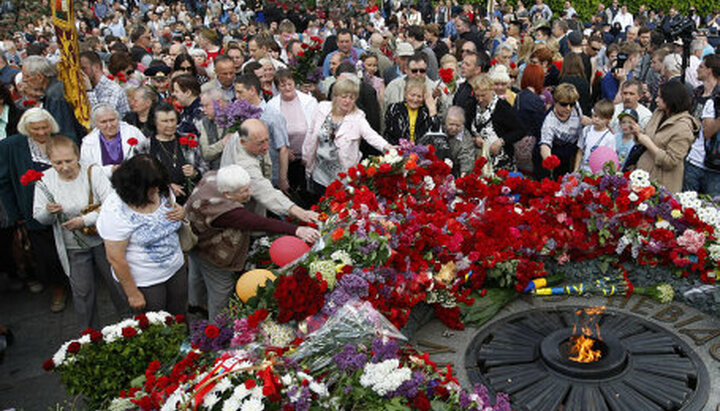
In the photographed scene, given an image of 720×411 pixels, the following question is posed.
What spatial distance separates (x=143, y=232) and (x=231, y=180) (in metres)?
0.69

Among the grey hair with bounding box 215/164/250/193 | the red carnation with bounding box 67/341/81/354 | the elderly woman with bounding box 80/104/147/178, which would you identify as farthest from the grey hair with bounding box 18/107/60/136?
the red carnation with bounding box 67/341/81/354

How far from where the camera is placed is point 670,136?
5.68 meters

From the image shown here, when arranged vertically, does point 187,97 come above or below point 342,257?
below

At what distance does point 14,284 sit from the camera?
6770 mm

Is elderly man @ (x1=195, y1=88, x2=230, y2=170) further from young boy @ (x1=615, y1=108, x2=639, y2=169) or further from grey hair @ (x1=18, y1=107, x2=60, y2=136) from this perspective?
young boy @ (x1=615, y1=108, x2=639, y2=169)

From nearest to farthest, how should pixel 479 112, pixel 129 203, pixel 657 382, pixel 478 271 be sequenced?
pixel 657 382 → pixel 129 203 → pixel 478 271 → pixel 479 112

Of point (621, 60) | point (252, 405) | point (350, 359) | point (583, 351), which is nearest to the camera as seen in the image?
point (252, 405)

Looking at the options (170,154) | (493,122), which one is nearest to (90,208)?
(170,154)

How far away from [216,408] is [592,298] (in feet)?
10.7

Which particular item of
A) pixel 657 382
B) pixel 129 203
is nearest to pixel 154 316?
pixel 129 203

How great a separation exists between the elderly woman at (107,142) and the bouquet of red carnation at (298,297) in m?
2.60

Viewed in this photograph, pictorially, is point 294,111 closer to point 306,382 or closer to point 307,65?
point 307,65

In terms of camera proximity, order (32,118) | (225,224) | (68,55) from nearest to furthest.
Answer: (225,224) < (32,118) < (68,55)

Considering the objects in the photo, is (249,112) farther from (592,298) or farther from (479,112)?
(592,298)
